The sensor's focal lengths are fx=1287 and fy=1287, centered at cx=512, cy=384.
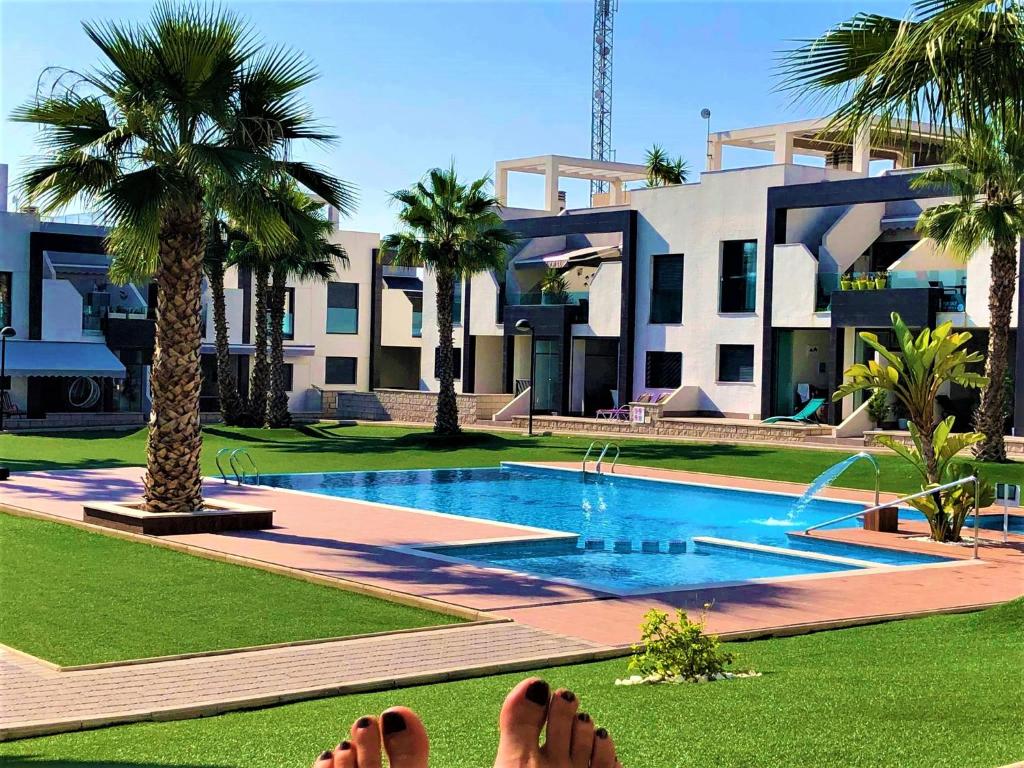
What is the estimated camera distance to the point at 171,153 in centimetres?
1784

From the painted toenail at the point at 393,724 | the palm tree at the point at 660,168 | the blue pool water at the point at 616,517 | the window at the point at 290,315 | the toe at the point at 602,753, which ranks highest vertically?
the palm tree at the point at 660,168

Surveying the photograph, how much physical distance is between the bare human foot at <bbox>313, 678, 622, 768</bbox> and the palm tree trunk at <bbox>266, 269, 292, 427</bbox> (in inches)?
1407

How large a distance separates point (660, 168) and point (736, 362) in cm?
1622

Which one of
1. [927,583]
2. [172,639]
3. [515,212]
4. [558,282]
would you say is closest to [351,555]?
[172,639]

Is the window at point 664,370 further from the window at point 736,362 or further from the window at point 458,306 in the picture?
the window at point 458,306

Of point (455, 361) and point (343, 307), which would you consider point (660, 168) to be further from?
point (343, 307)

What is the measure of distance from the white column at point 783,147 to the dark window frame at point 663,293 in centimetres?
507

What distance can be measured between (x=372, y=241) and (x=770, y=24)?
49.3m

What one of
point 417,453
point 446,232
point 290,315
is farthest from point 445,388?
point 290,315

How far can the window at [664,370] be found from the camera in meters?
46.2

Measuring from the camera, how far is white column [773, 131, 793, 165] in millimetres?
46344

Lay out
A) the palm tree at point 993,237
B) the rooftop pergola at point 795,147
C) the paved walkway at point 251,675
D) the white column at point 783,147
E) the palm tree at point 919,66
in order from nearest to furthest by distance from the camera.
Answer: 1. the paved walkway at point 251,675
2. the palm tree at point 919,66
3. the palm tree at point 993,237
4. the rooftop pergola at point 795,147
5. the white column at point 783,147

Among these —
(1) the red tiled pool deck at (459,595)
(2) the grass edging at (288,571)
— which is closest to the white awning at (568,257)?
(1) the red tiled pool deck at (459,595)

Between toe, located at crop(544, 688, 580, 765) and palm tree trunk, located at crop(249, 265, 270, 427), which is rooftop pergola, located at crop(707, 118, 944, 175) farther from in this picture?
toe, located at crop(544, 688, 580, 765)
